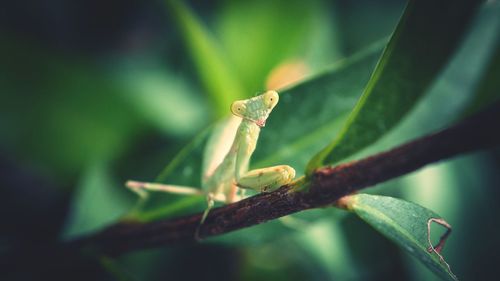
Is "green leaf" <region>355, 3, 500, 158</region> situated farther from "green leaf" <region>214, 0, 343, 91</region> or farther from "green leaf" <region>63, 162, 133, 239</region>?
"green leaf" <region>63, 162, 133, 239</region>

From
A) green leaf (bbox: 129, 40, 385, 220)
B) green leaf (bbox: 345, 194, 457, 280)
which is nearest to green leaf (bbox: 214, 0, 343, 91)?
green leaf (bbox: 129, 40, 385, 220)

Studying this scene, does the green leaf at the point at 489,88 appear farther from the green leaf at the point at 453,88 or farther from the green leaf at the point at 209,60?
the green leaf at the point at 209,60

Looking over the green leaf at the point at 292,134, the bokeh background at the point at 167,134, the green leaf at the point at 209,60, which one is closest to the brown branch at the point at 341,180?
the green leaf at the point at 292,134

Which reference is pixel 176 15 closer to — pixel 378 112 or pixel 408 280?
pixel 378 112

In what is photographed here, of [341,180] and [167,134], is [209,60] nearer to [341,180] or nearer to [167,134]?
[167,134]

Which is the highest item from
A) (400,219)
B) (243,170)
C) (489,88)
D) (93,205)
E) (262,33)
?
(262,33)

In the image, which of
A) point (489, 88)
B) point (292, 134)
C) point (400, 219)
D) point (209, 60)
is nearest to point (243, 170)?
point (292, 134)

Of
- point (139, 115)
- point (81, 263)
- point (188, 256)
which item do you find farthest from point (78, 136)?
point (188, 256)
